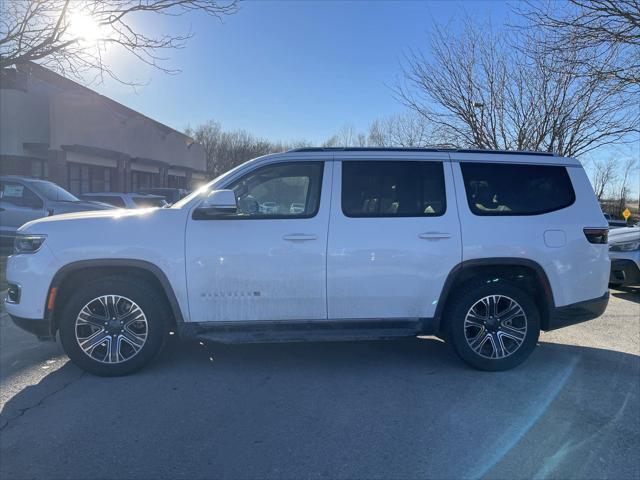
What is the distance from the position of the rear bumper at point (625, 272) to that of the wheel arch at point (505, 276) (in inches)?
171

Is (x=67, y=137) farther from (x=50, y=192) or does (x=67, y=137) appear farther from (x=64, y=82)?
(x=50, y=192)

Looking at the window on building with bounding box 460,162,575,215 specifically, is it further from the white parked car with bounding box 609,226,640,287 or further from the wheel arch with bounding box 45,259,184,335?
the white parked car with bounding box 609,226,640,287

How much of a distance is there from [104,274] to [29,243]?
2.35 feet

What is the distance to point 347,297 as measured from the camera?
4312 millimetres

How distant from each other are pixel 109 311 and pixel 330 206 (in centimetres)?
216

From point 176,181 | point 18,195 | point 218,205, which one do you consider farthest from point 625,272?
point 176,181

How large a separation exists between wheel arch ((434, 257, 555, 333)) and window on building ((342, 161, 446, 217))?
1.94ft

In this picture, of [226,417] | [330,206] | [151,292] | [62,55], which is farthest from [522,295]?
[62,55]

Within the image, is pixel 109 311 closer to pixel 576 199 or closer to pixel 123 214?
pixel 123 214

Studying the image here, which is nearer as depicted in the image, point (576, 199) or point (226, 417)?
point (226, 417)

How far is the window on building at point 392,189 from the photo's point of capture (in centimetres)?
441

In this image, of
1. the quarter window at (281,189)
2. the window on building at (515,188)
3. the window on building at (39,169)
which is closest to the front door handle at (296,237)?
the quarter window at (281,189)

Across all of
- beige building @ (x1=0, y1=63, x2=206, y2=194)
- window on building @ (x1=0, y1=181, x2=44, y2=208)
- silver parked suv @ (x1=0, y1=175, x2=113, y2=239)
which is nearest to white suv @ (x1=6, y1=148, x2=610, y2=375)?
silver parked suv @ (x1=0, y1=175, x2=113, y2=239)

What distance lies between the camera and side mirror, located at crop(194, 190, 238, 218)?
13.3 feet
